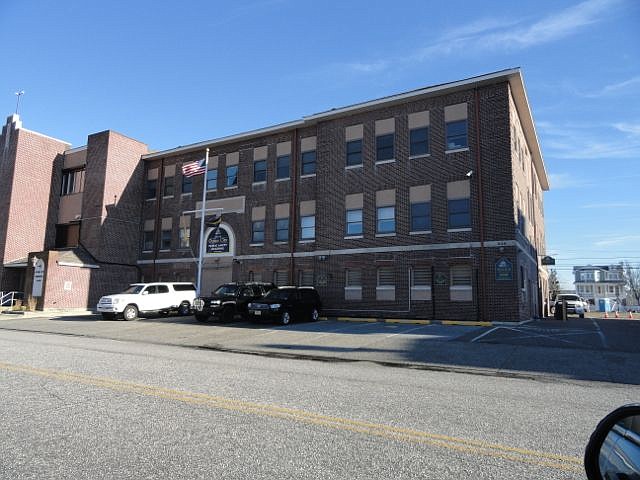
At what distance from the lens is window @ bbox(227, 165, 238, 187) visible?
3216cm

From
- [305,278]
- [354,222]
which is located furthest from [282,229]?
[354,222]

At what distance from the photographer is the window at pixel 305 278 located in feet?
91.1

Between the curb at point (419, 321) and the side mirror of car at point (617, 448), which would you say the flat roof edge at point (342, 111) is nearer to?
the curb at point (419, 321)

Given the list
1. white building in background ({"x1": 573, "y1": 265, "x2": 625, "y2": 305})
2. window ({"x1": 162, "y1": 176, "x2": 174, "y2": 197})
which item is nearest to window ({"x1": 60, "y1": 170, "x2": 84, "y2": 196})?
window ({"x1": 162, "y1": 176, "x2": 174, "y2": 197})

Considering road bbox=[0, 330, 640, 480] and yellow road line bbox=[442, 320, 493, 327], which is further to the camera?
yellow road line bbox=[442, 320, 493, 327]

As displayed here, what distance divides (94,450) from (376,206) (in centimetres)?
2216

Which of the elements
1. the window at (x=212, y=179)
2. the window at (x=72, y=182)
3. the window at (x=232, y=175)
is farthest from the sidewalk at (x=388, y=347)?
the window at (x=72, y=182)

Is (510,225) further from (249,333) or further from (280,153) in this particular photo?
(280,153)

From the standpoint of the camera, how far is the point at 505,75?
22188 mm

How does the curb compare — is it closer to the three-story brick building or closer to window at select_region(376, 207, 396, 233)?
the three-story brick building

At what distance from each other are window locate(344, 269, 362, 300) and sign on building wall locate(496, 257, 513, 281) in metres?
7.23

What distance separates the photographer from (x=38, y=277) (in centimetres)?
3020

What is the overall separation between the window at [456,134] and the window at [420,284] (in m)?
6.53

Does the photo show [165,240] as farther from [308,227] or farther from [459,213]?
[459,213]
